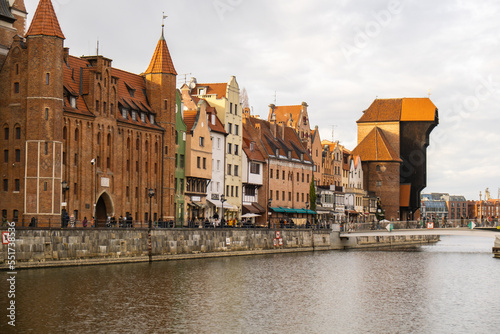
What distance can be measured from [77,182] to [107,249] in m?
9.45

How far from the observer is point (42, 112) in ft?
197

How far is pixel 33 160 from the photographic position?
60.2 meters

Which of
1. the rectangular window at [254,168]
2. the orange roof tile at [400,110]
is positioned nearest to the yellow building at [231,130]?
the rectangular window at [254,168]

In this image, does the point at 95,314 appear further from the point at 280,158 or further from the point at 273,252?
the point at 280,158

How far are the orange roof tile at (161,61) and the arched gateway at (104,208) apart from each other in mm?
14687

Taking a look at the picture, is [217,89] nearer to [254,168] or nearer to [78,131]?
[254,168]

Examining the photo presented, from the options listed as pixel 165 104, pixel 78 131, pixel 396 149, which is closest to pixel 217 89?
pixel 165 104

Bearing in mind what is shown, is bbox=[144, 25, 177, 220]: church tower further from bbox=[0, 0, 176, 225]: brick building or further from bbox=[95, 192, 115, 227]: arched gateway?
bbox=[95, 192, 115, 227]: arched gateway

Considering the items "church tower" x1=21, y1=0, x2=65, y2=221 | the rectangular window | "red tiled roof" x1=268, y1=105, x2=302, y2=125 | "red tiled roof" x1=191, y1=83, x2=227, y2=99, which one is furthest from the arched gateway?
"red tiled roof" x1=268, y1=105, x2=302, y2=125

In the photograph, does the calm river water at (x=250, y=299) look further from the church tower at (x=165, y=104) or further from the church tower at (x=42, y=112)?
the church tower at (x=165, y=104)

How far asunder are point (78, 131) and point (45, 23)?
967cm

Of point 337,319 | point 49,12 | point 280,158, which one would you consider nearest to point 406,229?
point 280,158

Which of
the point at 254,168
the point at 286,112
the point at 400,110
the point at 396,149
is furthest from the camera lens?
the point at 400,110

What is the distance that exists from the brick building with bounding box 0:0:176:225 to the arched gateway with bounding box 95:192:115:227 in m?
0.09
